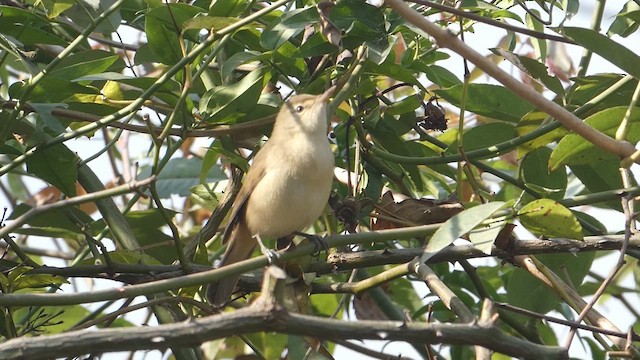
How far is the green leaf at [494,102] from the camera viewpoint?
3.23 m

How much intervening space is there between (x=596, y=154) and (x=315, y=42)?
86 cm

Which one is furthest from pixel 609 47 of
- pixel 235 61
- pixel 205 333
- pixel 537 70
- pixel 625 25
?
pixel 205 333

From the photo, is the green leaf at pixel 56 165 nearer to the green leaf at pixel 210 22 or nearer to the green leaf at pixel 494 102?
the green leaf at pixel 210 22

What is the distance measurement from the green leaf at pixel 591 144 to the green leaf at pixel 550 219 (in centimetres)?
35

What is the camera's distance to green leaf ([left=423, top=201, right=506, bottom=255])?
2318mm

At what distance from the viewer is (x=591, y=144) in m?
2.87

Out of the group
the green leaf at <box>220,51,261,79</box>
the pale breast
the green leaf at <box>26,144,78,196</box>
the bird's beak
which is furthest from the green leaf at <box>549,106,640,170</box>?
the green leaf at <box>26,144,78,196</box>

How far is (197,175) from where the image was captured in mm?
4238

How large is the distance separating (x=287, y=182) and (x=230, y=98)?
2.17 feet

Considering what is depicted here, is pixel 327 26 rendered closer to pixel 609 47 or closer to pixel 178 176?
pixel 609 47

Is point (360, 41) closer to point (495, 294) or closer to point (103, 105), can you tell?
point (103, 105)

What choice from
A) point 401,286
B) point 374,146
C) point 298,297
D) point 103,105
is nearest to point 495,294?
point 401,286

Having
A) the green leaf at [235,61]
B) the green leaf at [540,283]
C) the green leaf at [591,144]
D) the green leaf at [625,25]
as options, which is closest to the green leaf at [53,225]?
the green leaf at [235,61]

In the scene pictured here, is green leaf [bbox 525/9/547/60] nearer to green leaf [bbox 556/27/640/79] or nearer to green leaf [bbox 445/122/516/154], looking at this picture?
green leaf [bbox 445/122/516/154]
